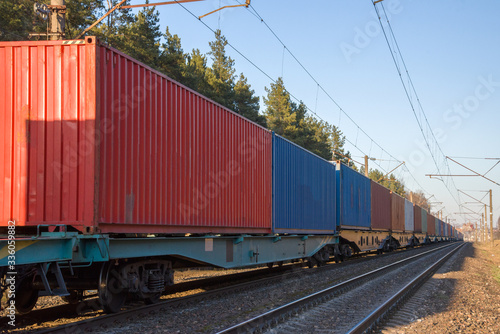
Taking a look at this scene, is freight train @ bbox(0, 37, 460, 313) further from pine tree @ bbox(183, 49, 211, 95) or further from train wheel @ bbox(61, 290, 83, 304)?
pine tree @ bbox(183, 49, 211, 95)

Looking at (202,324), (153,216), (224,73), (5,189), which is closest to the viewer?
(5,189)

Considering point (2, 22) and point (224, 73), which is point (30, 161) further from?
point (224, 73)

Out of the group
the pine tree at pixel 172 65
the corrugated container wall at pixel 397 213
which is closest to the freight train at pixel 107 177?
the pine tree at pixel 172 65

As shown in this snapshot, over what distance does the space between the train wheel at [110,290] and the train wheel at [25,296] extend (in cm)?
95

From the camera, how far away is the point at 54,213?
5754 millimetres

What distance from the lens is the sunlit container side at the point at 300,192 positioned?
1178 cm

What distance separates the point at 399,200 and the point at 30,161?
27.2 metres

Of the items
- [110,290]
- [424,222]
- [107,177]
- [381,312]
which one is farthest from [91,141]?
[424,222]

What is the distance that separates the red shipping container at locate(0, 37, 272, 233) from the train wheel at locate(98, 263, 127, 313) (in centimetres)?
70

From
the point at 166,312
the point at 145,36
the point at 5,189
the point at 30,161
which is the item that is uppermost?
the point at 145,36

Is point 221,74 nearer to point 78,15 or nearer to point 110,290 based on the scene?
point 78,15

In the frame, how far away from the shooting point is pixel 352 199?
60.2ft

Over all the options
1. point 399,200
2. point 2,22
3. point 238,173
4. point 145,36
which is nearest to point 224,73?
point 145,36

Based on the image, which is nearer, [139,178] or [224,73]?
[139,178]
